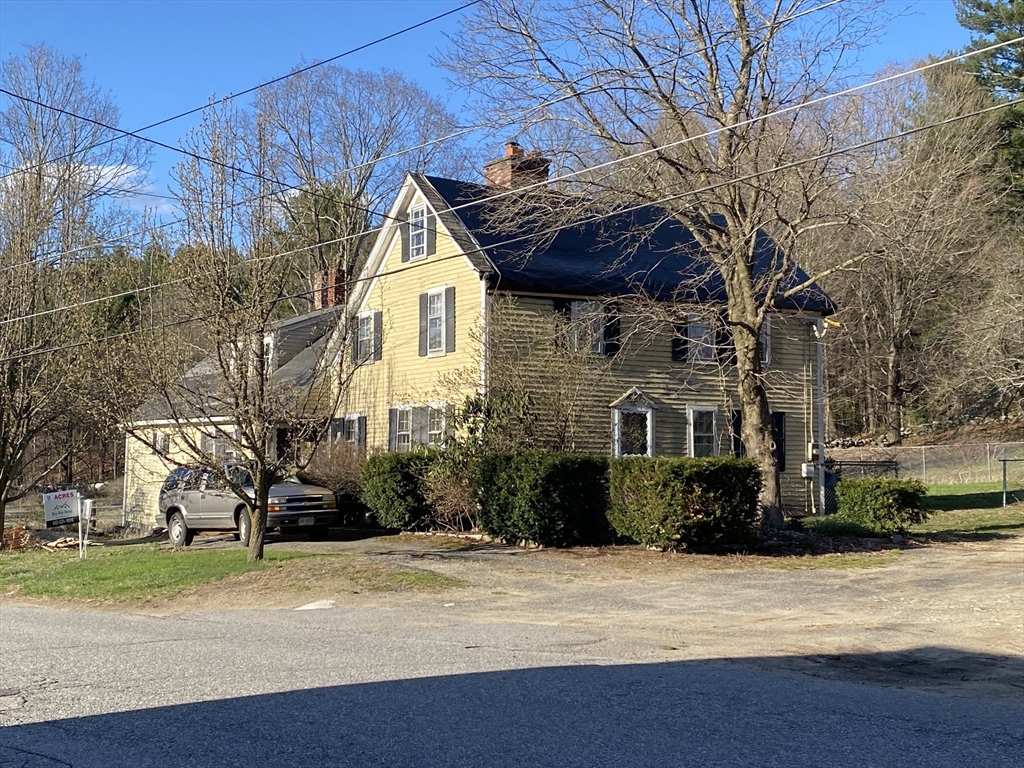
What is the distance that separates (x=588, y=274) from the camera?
25.1 meters

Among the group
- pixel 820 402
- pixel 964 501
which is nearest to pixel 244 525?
pixel 820 402

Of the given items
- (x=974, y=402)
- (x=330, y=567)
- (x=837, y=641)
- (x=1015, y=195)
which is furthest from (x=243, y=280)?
(x=974, y=402)

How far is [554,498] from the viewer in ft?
61.8

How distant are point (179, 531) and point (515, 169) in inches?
445

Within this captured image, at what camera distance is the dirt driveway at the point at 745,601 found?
1038 centimetres

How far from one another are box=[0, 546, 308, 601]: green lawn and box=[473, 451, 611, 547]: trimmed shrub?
4.01m

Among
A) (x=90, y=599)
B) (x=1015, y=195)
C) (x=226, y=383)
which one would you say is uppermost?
(x=1015, y=195)

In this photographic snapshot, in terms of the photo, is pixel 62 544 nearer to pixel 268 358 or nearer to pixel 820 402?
pixel 268 358

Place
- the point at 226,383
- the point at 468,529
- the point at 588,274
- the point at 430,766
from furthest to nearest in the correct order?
1. the point at 588,274
2. the point at 468,529
3. the point at 226,383
4. the point at 430,766

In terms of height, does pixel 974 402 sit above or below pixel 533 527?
above

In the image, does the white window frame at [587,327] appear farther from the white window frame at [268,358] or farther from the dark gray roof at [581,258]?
the white window frame at [268,358]

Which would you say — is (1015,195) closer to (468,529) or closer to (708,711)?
(468,529)

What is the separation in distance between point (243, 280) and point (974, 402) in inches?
1508

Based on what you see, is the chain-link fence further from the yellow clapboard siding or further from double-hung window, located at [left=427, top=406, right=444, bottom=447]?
double-hung window, located at [left=427, top=406, right=444, bottom=447]
